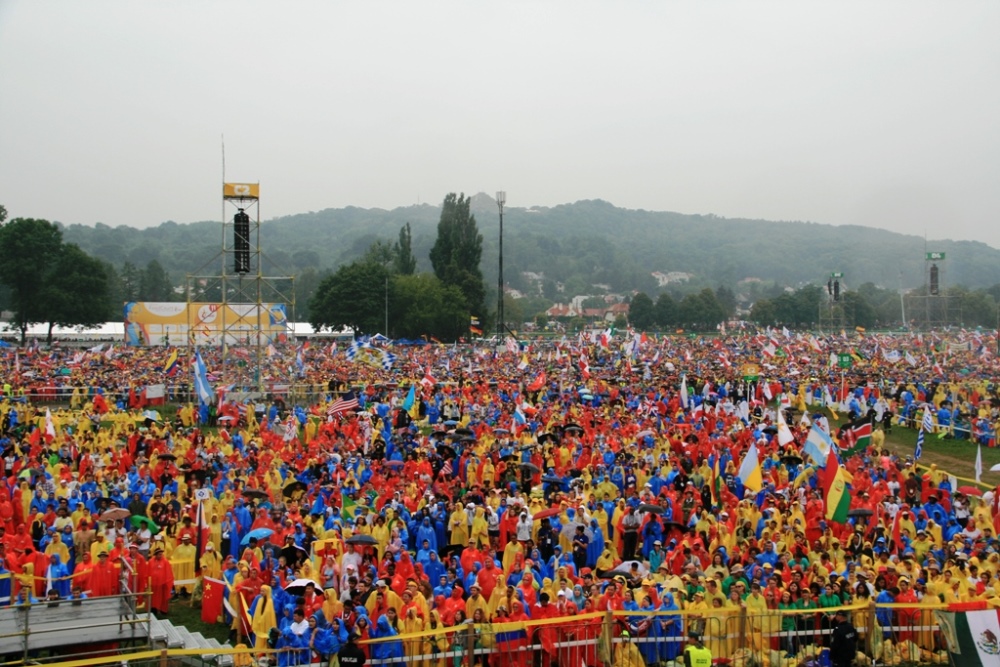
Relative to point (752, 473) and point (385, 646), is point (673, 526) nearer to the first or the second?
point (752, 473)

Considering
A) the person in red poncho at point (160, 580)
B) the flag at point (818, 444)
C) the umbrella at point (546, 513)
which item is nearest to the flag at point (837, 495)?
the flag at point (818, 444)

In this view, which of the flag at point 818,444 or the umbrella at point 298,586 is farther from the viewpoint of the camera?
the flag at point 818,444

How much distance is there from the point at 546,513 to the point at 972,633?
5.90 metres

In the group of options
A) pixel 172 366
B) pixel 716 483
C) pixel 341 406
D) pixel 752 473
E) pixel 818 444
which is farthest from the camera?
pixel 172 366

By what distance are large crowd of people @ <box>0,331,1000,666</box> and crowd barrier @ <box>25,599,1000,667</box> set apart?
1.3 inches

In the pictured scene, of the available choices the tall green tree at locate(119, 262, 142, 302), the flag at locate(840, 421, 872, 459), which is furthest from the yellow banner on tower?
the tall green tree at locate(119, 262, 142, 302)

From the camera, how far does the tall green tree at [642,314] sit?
113m

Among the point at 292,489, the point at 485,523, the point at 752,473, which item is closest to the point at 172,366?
the point at 292,489

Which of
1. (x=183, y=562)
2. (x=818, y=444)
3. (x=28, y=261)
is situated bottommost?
(x=183, y=562)

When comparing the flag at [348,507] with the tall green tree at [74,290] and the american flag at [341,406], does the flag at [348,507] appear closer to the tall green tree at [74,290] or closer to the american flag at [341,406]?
the american flag at [341,406]

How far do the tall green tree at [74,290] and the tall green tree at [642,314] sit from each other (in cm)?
6302

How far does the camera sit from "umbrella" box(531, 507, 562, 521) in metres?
13.3

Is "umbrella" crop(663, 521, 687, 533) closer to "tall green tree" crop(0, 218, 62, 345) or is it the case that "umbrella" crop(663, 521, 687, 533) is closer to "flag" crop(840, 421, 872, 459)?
"flag" crop(840, 421, 872, 459)

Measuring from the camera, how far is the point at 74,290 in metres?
66.1
